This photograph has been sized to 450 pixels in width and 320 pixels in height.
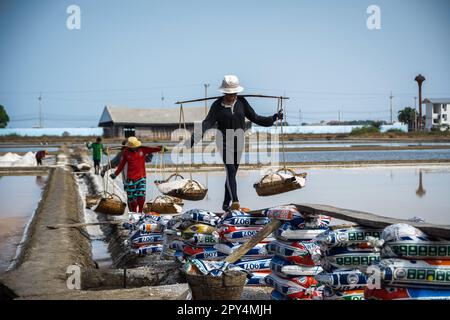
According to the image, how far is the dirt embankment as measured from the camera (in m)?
4.62

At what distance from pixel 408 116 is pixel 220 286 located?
270 feet

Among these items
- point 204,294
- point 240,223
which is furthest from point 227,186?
point 204,294

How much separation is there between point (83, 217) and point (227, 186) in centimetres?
487

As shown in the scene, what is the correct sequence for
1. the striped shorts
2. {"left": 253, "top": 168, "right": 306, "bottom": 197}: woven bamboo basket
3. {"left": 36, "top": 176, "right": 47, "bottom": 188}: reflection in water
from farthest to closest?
1. {"left": 36, "top": 176, "right": 47, "bottom": 188}: reflection in water
2. the striped shorts
3. {"left": 253, "top": 168, "right": 306, "bottom": 197}: woven bamboo basket

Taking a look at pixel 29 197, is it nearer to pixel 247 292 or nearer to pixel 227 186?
pixel 227 186

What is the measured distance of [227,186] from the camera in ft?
19.9

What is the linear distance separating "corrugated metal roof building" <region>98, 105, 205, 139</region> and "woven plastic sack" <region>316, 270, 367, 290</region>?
53606mm

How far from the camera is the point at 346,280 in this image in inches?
152

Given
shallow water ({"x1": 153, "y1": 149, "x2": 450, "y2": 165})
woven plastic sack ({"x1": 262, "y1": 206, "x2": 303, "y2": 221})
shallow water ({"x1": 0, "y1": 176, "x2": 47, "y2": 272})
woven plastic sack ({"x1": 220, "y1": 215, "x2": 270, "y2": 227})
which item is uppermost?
woven plastic sack ({"x1": 262, "y1": 206, "x2": 303, "y2": 221})

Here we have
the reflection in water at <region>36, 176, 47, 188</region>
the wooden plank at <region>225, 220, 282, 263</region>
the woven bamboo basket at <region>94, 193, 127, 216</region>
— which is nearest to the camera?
the wooden plank at <region>225, 220, 282, 263</region>

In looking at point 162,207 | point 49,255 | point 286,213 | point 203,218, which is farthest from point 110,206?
point 286,213

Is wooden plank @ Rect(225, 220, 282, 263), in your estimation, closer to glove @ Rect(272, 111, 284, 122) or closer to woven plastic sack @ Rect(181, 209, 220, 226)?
woven plastic sack @ Rect(181, 209, 220, 226)

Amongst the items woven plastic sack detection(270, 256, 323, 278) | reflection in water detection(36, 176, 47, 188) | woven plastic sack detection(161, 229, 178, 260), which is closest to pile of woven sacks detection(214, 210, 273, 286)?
woven plastic sack detection(270, 256, 323, 278)
